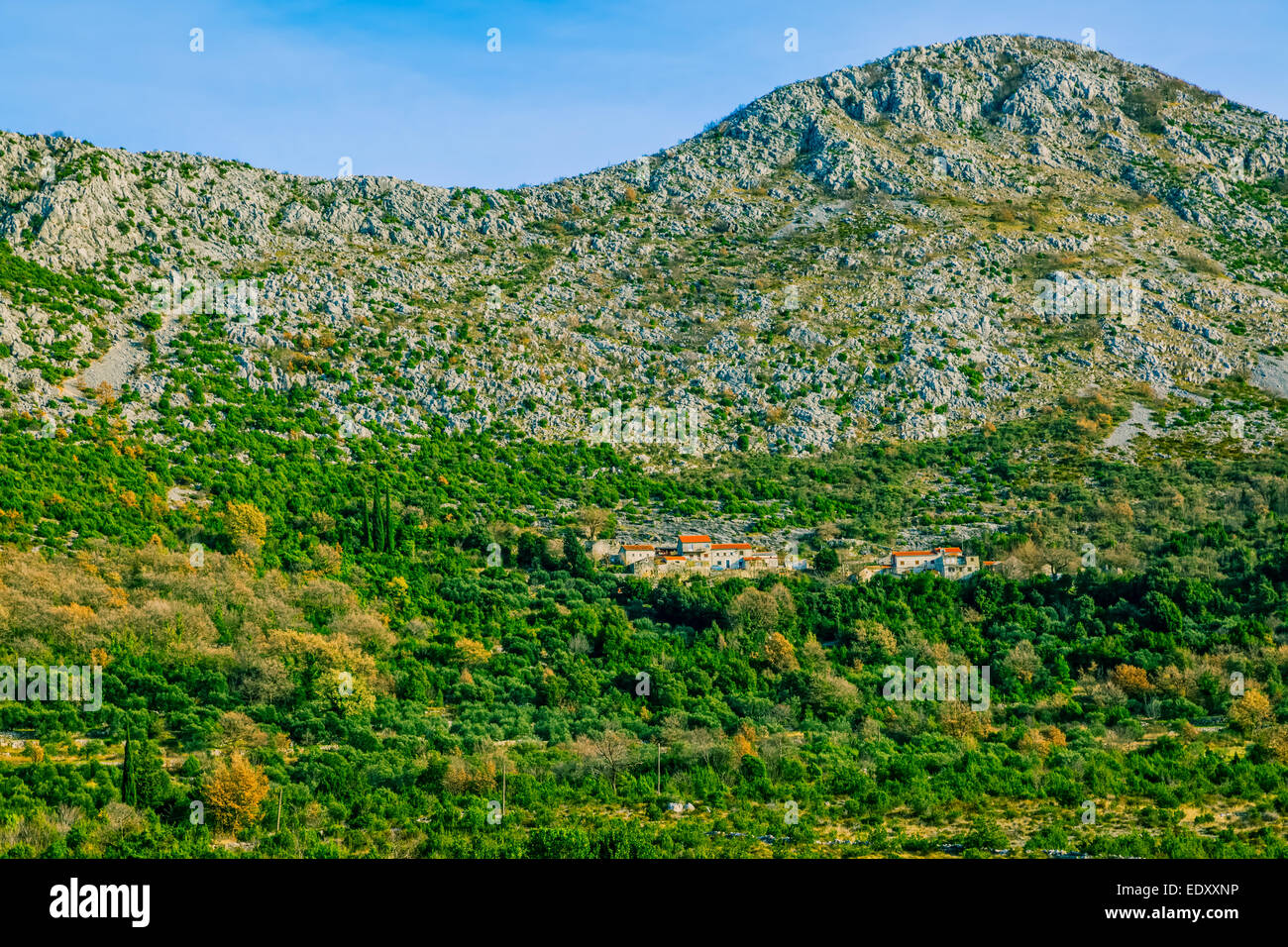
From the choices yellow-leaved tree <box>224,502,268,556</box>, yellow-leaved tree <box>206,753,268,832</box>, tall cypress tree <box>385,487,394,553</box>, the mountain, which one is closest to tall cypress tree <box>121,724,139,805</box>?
yellow-leaved tree <box>206,753,268,832</box>

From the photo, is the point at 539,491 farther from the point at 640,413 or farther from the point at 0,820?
the point at 0,820

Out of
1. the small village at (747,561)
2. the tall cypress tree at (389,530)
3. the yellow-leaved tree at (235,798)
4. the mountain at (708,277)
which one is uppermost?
the mountain at (708,277)

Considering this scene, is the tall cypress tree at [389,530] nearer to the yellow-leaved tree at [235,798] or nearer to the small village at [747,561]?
the small village at [747,561]

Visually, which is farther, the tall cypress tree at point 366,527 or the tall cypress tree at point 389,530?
the tall cypress tree at point 389,530

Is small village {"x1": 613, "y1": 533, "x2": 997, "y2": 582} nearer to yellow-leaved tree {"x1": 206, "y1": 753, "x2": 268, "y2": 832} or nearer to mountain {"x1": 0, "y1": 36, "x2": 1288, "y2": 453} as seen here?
mountain {"x1": 0, "y1": 36, "x2": 1288, "y2": 453}

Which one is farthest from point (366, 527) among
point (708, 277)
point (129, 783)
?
point (708, 277)

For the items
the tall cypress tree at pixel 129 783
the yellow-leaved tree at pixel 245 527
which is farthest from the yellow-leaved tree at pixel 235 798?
the yellow-leaved tree at pixel 245 527
